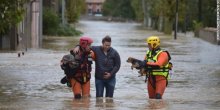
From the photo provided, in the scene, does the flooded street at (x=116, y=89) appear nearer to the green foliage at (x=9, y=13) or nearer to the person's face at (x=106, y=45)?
the person's face at (x=106, y=45)

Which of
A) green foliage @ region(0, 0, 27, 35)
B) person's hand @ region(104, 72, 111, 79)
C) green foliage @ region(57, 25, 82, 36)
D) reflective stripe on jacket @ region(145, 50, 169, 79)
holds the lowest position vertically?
green foliage @ region(57, 25, 82, 36)

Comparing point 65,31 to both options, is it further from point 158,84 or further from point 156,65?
point 156,65

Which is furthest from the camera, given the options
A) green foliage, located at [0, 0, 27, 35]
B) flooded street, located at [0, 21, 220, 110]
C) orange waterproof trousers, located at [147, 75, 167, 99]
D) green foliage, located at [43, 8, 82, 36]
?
green foliage, located at [43, 8, 82, 36]

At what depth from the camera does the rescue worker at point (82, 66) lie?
11.5 meters

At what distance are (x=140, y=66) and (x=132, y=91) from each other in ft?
16.6

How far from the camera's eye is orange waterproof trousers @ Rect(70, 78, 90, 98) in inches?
460

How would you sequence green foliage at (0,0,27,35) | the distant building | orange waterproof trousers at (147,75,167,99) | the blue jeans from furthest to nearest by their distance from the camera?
the distant building < green foliage at (0,0,27,35) < the blue jeans < orange waterproof trousers at (147,75,167,99)

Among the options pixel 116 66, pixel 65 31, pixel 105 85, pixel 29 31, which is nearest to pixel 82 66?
pixel 116 66

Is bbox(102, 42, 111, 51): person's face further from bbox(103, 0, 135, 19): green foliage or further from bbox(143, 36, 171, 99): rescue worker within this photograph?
bbox(103, 0, 135, 19): green foliage

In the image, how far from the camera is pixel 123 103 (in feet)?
38.5

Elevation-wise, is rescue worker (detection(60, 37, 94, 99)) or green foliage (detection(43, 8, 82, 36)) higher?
rescue worker (detection(60, 37, 94, 99))

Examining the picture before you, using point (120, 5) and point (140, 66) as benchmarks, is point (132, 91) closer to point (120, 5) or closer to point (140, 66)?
point (140, 66)

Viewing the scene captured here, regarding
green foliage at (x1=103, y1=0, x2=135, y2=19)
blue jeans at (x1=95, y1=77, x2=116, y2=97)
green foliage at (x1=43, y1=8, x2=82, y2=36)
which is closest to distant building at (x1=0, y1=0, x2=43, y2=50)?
green foliage at (x1=43, y1=8, x2=82, y2=36)

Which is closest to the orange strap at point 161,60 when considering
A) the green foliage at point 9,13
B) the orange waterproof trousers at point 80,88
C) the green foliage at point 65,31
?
the orange waterproof trousers at point 80,88
